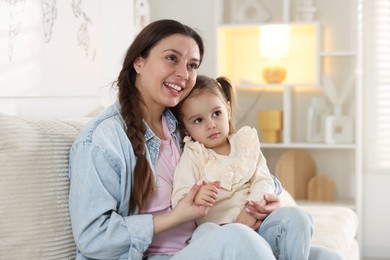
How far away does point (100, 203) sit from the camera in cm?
193

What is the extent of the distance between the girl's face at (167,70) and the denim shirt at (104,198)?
8.6 inches

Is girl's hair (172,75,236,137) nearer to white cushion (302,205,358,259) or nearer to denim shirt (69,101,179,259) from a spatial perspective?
denim shirt (69,101,179,259)

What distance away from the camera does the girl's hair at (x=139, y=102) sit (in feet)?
6.67

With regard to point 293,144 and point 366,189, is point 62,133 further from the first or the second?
point 366,189

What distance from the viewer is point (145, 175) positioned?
2031mm

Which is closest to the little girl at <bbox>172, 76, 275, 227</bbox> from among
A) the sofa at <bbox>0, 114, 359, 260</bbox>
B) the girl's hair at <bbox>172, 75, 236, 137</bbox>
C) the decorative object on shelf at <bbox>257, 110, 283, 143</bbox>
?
the girl's hair at <bbox>172, 75, 236, 137</bbox>

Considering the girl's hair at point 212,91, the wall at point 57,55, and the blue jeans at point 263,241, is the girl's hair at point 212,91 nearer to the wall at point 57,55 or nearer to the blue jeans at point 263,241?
the wall at point 57,55

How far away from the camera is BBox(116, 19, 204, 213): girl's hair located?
2.03m

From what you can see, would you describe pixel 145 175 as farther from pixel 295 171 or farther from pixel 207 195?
pixel 295 171

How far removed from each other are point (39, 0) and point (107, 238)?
43.2 inches

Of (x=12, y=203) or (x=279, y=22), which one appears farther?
(x=279, y=22)

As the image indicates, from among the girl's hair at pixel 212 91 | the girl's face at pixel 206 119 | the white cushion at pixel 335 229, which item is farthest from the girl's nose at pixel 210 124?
the white cushion at pixel 335 229

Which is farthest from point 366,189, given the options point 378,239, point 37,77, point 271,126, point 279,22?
→ point 37,77


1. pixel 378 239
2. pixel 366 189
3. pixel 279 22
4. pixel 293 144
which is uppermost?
pixel 279 22
